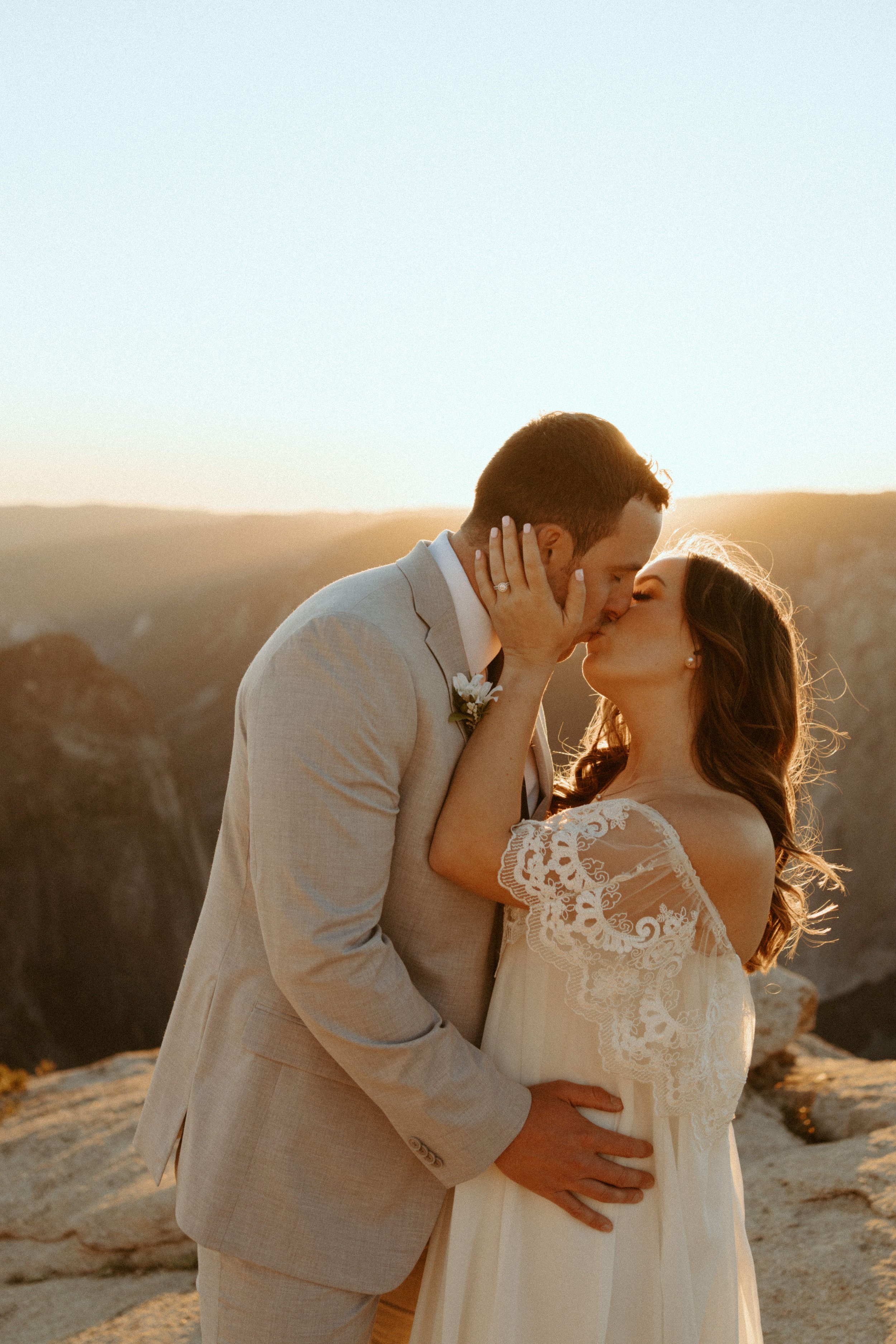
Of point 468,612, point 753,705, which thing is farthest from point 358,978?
point 753,705

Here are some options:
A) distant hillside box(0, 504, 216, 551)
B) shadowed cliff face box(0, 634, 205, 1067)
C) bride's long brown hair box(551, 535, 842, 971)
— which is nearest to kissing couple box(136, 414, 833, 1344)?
bride's long brown hair box(551, 535, 842, 971)

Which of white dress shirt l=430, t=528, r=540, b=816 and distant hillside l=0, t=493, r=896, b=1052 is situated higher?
white dress shirt l=430, t=528, r=540, b=816

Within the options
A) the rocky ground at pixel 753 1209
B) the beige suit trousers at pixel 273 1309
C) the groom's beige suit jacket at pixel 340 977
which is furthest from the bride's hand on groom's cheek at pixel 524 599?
the rocky ground at pixel 753 1209

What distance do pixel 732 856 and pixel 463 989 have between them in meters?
0.66

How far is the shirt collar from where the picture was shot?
2168 millimetres

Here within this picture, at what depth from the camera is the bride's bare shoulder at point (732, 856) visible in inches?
85.0

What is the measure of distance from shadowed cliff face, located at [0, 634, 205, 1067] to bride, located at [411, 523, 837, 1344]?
297 inches

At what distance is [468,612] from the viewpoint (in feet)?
7.13

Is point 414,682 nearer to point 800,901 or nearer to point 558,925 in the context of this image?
point 558,925

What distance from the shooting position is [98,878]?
9398 mm

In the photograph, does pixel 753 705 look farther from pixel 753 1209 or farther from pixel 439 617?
pixel 753 1209

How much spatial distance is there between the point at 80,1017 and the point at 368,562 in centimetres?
627

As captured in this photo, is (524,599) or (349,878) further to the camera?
(524,599)

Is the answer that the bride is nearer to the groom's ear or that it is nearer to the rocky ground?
the groom's ear
